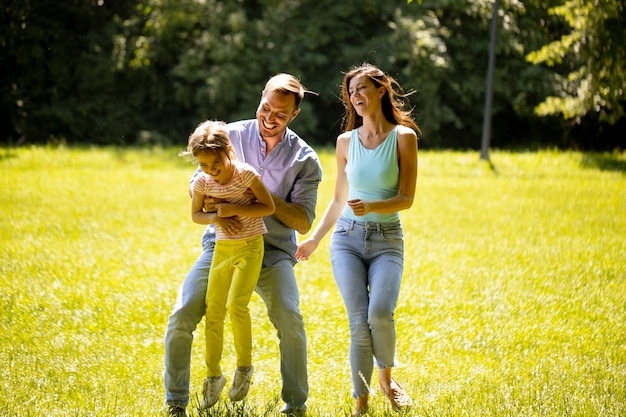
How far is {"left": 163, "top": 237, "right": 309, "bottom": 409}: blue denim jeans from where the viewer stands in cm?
414

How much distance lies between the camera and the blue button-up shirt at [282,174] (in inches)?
177

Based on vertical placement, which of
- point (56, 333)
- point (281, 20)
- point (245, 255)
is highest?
point (281, 20)

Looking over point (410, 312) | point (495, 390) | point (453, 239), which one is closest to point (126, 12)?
point (453, 239)

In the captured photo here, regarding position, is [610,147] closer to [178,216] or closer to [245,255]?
[178,216]

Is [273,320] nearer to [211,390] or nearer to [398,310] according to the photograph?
[211,390]

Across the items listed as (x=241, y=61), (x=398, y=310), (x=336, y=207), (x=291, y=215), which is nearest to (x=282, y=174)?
(x=291, y=215)

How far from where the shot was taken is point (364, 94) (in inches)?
182

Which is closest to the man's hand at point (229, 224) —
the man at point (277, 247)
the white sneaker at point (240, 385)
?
the man at point (277, 247)

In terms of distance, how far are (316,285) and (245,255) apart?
149 inches

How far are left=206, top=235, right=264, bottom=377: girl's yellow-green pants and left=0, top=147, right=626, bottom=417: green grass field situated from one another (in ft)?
1.55

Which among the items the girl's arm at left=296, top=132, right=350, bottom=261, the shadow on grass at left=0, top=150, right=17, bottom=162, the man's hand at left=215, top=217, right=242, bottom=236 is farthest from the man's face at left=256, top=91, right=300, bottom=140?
the shadow on grass at left=0, top=150, right=17, bottom=162

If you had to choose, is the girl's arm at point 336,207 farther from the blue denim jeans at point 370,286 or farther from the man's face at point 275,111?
the man's face at point 275,111

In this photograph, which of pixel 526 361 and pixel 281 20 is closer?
pixel 526 361

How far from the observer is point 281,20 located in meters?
23.4
